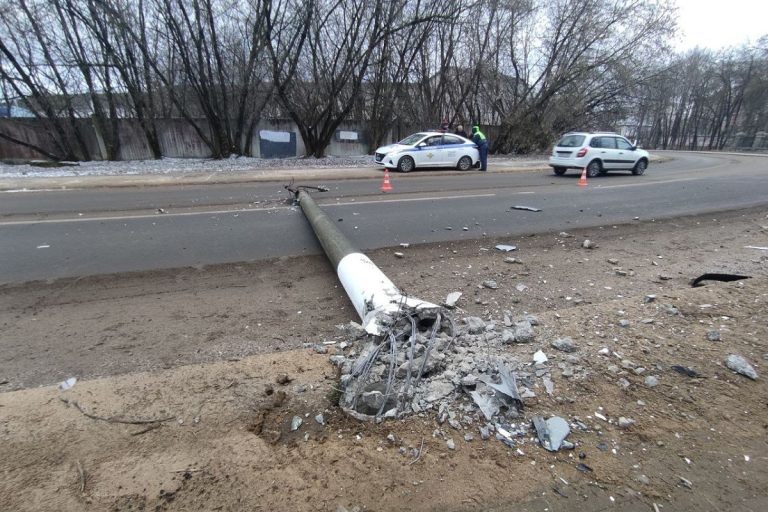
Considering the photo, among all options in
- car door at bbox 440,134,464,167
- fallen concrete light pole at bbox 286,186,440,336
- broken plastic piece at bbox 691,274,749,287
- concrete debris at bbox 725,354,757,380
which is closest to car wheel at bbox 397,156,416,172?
car door at bbox 440,134,464,167

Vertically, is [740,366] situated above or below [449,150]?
below

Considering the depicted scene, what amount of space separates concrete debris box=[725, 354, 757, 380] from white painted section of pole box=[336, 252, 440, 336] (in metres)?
2.23

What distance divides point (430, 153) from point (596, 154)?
21.2 ft

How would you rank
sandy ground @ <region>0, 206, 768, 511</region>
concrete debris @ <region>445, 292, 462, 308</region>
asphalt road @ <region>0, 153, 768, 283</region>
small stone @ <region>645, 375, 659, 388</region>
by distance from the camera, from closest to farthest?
sandy ground @ <region>0, 206, 768, 511</region>, small stone @ <region>645, 375, 659, 388</region>, concrete debris @ <region>445, 292, 462, 308</region>, asphalt road @ <region>0, 153, 768, 283</region>

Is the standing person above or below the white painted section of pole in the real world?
above

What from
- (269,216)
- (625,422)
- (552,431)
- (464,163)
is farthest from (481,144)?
(552,431)

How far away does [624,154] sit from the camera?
16641 millimetres

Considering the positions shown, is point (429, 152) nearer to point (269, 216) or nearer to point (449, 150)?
point (449, 150)

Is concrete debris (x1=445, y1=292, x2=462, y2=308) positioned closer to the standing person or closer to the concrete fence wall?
the standing person

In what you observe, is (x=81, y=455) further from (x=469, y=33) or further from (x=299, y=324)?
(x=469, y=33)

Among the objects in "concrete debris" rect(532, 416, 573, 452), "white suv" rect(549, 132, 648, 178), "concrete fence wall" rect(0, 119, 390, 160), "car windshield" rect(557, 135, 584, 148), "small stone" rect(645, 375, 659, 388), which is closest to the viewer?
"concrete debris" rect(532, 416, 573, 452)

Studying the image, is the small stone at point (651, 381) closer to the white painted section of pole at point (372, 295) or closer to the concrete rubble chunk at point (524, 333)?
the concrete rubble chunk at point (524, 333)

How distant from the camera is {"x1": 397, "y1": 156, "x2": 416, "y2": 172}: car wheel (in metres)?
17.2

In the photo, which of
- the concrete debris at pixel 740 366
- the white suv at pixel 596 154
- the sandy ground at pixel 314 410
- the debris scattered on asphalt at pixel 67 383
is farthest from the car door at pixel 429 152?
the debris scattered on asphalt at pixel 67 383
